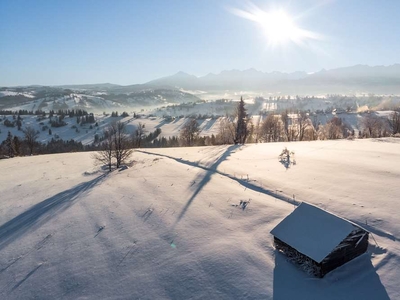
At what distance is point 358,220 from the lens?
9062 mm

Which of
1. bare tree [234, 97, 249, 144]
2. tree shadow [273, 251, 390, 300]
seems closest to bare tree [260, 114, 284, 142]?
bare tree [234, 97, 249, 144]

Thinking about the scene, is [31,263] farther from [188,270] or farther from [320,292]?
[320,292]

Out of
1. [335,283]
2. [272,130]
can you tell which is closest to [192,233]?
[335,283]

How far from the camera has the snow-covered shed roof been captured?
6668 mm

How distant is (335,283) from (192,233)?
4802 millimetres

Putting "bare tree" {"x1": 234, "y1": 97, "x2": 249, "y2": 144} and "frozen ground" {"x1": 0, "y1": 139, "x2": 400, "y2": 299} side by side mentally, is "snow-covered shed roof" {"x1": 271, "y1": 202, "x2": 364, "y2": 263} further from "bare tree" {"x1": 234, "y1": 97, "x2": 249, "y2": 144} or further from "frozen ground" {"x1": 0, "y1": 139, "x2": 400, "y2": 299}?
"bare tree" {"x1": 234, "y1": 97, "x2": 249, "y2": 144}

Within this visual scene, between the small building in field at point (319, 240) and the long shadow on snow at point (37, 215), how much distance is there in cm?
1100

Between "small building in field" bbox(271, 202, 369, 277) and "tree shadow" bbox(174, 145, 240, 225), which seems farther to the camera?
"tree shadow" bbox(174, 145, 240, 225)

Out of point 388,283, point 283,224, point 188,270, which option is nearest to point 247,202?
point 283,224

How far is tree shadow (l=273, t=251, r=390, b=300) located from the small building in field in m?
0.18

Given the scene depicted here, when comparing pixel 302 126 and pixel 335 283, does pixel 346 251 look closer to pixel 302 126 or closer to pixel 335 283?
pixel 335 283

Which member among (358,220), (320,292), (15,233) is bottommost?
(15,233)

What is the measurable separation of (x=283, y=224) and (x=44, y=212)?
12.3 metres

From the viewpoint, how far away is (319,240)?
686 centimetres
